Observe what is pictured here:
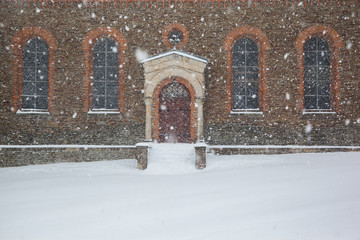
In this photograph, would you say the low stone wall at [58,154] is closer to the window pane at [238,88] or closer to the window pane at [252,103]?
the window pane at [238,88]

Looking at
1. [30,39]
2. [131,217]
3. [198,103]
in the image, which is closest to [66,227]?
[131,217]

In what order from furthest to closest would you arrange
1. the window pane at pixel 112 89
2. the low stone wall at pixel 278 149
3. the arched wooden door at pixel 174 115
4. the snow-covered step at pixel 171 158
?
1. the window pane at pixel 112 89
2. the arched wooden door at pixel 174 115
3. the low stone wall at pixel 278 149
4. the snow-covered step at pixel 171 158

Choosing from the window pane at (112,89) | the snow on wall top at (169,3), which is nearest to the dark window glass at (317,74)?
the snow on wall top at (169,3)

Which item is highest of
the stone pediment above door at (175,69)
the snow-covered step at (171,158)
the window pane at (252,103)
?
the stone pediment above door at (175,69)

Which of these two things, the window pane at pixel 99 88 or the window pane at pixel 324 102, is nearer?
the window pane at pixel 324 102

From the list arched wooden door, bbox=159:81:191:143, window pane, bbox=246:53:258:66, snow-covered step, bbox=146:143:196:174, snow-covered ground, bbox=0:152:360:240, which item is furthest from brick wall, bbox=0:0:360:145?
snow-covered ground, bbox=0:152:360:240

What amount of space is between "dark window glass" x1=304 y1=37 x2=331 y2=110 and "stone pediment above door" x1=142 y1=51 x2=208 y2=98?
15.1 feet

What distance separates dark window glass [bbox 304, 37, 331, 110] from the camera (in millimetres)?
12461

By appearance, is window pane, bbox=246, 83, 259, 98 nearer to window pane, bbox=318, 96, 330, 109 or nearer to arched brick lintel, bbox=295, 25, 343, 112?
arched brick lintel, bbox=295, 25, 343, 112

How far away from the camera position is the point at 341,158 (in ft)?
33.4

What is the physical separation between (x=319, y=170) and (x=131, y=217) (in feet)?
19.3

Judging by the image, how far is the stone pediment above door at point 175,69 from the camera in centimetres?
1131

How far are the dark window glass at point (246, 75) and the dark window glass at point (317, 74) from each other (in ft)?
6.91

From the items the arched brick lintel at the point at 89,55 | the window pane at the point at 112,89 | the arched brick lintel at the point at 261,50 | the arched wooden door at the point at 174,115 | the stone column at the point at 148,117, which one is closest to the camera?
the stone column at the point at 148,117
